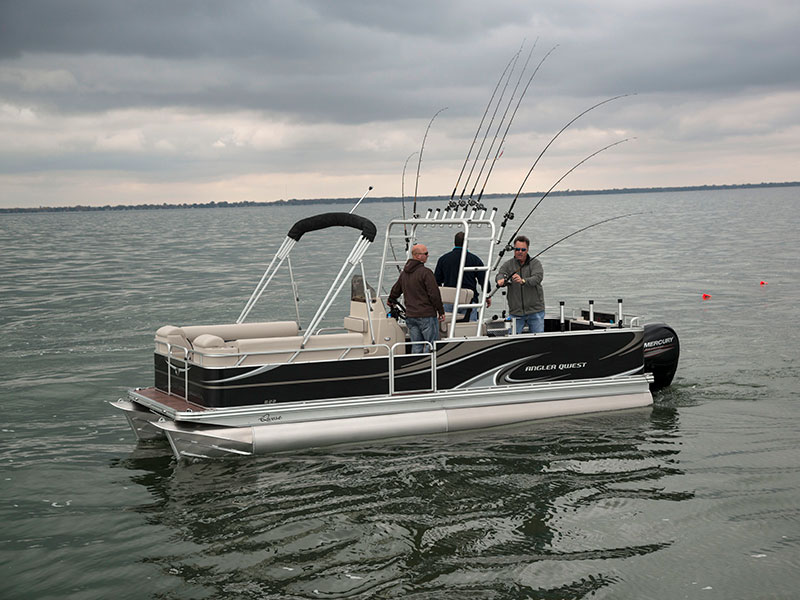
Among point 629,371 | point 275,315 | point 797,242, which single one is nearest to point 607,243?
point 797,242

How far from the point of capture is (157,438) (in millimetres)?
9914

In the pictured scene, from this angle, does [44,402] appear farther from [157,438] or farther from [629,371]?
[629,371]

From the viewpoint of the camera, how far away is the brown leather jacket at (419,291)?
9414 mm

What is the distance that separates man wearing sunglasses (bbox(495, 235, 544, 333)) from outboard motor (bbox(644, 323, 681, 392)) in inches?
67.9

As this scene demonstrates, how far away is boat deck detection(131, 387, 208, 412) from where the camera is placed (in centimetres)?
886

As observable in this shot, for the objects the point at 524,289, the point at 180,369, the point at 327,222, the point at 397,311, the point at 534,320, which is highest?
the point at 327,222

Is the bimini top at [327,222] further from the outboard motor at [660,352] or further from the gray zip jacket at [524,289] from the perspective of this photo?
the outboard motor at [660,352]

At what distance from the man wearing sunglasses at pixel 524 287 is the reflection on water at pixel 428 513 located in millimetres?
1302

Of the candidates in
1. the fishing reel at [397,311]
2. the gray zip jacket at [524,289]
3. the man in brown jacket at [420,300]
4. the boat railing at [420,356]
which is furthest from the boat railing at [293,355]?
the gray zip jacket at [524,289]

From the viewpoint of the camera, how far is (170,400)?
30.5 feet

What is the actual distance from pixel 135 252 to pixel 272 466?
1553 inches

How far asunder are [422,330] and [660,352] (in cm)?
365

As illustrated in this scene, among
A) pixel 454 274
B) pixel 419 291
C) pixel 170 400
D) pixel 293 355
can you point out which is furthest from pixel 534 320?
pixel 170 400

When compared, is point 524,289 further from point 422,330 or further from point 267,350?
point 267,350
